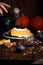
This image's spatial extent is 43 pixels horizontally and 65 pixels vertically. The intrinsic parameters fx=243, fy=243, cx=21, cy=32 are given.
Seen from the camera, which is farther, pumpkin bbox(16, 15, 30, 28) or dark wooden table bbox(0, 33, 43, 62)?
pumpkin bbox(16, 15, 30, 28)

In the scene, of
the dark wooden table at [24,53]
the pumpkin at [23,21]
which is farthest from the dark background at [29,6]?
the dark wooden table at [24,53]

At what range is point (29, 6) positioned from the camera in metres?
1.30

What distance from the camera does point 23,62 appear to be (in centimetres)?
87

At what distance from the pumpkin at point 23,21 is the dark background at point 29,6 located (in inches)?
3.0

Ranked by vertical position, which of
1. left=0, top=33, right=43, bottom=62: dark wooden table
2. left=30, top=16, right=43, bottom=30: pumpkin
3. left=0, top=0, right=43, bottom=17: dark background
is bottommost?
left=0, top=33, right=43, bottom=62: dark wooden table

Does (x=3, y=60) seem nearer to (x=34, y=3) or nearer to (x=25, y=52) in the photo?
(x=25, y=52)

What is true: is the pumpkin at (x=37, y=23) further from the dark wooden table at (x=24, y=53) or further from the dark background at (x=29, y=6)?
the dark wooden table at (x=24, y=53)

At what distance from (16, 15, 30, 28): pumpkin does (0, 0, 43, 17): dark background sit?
8cm

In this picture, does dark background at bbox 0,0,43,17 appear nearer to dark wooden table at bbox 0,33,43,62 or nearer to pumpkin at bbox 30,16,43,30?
pumpkin at bbox 30,16,43,30

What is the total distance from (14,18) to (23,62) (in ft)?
1.37

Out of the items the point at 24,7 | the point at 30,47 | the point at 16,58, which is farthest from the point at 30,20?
the point at 16,58

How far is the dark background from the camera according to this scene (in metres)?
1.29

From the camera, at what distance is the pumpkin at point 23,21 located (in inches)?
48.0

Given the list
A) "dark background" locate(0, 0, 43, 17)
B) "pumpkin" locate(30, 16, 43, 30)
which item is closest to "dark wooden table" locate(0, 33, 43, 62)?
"pumpkin" locate(30, 16, 43, 30)
